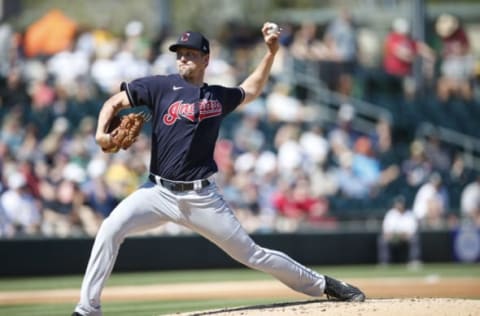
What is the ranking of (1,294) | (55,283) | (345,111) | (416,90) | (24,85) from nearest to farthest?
(1,294), (55,283), (24,85), (345,111), (416,90)

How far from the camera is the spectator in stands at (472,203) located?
694 inches

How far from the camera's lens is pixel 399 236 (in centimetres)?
1716

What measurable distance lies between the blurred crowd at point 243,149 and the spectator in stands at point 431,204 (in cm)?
2

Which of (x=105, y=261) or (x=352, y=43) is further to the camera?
(x=352, y=43)

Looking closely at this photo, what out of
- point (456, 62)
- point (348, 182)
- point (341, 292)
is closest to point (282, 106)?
point (348, 182)

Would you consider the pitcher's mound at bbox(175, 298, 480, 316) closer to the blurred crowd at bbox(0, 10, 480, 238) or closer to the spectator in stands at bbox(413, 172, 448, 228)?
the blurred crowd at bbox(0, 10, 480, 238)

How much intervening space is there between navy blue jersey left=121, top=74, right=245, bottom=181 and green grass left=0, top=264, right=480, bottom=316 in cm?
237

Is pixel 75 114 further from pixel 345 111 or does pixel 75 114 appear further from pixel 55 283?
pixel 345 111

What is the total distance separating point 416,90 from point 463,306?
41.0 feet

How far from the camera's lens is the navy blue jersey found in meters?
7.33

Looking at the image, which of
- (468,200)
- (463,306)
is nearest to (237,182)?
(468,200)

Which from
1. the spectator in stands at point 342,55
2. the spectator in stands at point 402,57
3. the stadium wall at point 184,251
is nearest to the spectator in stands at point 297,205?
the stadium wall at point 184,251

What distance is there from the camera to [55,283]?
13.9 meters

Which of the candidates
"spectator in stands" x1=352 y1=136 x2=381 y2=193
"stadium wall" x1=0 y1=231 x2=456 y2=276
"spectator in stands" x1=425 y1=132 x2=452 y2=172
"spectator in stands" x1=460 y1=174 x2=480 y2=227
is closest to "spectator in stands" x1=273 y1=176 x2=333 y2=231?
"stadium wall" x1=0 y1=231 x2=456 y2=276
